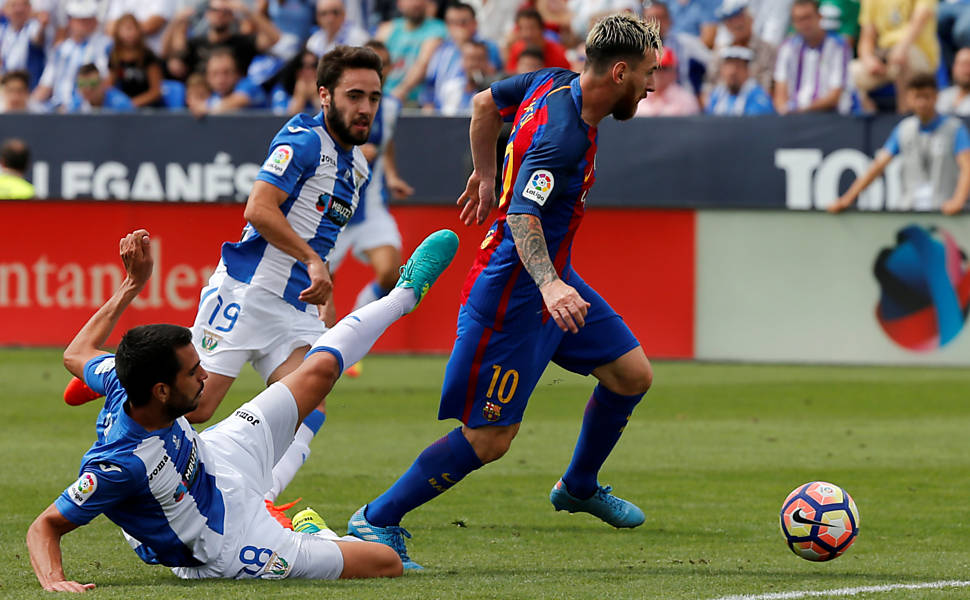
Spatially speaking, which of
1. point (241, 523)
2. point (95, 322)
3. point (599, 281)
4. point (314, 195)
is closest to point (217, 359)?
point (314, 195)

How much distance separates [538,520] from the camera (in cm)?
745

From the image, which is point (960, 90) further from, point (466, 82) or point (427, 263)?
point (427, 263)

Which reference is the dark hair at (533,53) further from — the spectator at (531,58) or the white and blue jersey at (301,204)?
the white and blue jersey at (301,204)

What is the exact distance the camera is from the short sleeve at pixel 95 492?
5199 mm

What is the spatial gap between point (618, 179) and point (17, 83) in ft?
23.7

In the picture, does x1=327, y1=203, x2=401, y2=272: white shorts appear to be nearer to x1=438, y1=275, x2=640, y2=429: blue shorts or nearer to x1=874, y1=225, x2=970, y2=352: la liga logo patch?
x1=874, y1=225, x2=970, y2=352: la liga logo patch

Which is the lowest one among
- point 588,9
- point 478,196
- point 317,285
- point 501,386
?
point 501,386

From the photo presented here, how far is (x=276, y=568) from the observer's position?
18.3 feet

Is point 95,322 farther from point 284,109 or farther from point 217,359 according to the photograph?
point 284,109

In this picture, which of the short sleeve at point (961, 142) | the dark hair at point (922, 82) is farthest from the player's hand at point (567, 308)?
the short sleeve at point (961, 142)

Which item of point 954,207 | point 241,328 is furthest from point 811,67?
point 241,328

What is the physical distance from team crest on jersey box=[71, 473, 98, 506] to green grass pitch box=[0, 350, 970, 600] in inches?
14.0

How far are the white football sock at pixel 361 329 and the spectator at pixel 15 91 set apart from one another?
12.9m

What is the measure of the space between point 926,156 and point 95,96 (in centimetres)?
944
